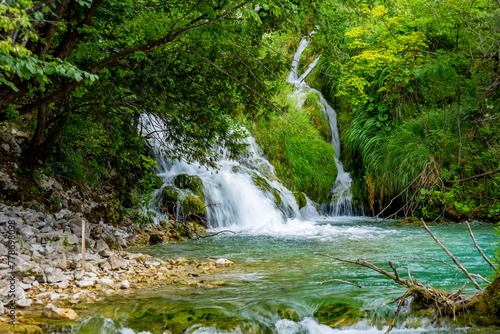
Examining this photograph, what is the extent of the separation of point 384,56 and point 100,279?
9413 mm

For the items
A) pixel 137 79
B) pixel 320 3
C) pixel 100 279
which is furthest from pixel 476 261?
pixel 137 79

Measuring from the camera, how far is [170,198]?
32.7 ft

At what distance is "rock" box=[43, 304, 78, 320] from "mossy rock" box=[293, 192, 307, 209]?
9.63 m

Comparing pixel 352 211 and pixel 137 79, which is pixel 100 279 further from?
pixel 352 211

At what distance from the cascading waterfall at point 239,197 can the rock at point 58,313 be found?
633cm

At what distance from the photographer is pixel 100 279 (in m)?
4.97

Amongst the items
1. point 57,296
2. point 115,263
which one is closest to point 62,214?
point 115,263

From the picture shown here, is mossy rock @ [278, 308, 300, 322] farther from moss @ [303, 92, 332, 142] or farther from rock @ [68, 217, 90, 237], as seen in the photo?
moss @ [303, 92, 332, 142]

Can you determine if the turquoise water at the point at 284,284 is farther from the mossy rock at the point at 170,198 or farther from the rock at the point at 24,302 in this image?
the mossy rock at the point at 170,198

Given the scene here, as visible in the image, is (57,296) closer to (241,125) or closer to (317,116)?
(241,125)

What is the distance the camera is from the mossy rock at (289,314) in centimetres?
394

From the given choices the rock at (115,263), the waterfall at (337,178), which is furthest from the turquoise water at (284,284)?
the waterfall at (337,178)

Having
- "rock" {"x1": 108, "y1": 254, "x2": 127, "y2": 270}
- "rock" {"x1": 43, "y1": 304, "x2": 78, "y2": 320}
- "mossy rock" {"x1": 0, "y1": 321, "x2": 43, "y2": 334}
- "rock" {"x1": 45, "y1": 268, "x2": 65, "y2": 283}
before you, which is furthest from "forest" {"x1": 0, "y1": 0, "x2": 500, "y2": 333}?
"mossy rock" {"x1": 0, "y1": 321, "x2": 43, "y2": 334}

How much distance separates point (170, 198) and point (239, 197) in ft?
7.73
